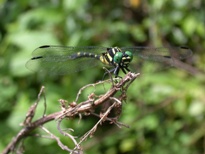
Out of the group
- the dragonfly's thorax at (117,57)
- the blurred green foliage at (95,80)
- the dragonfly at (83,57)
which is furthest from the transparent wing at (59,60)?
the blurred green foliage at (95,80)

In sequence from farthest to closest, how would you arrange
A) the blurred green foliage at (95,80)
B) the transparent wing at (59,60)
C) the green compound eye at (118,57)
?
the blurred green foliage at (95,80)
the transparent wing at (59,60)
the green compound eye at (118,57)

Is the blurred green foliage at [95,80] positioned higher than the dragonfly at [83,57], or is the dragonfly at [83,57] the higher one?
the dragonfly at [83,57]

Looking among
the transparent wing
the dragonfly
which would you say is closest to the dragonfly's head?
the dragonfly

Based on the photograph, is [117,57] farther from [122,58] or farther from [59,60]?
[59,60]

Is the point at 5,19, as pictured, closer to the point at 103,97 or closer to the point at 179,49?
the point at 179,49

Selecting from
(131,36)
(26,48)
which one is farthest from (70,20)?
(131,36)

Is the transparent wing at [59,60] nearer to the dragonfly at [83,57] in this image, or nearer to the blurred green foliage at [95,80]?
the dragonfly at [83,57]

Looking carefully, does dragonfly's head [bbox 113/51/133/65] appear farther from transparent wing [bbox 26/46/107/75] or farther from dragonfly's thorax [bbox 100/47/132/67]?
transparent wing [bbox 26/46/107/75]
